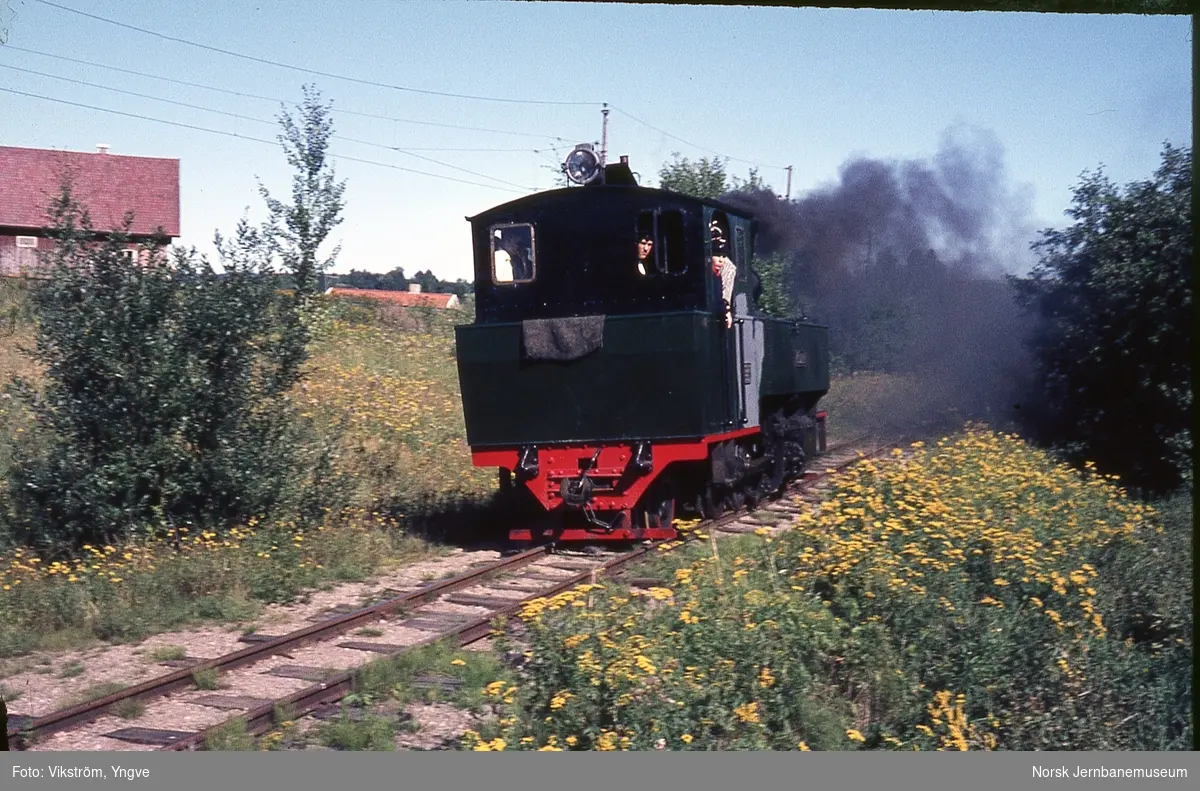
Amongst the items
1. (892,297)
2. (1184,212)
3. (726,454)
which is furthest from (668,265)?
(892,297)

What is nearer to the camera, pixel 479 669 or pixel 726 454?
pixel 479 669

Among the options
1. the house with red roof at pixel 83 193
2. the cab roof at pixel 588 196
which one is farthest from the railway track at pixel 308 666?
the house with red roof at pixel 83 193

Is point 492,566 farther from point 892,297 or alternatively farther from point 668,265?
point 892,297

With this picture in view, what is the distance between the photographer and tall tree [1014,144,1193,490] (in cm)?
1127

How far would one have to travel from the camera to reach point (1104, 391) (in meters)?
12.8

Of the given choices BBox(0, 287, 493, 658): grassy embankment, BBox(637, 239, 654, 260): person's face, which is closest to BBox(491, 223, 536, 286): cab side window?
BBox(637, 239, 654, 260): person's face

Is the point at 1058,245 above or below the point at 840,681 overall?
above

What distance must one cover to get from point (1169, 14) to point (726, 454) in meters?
5.51

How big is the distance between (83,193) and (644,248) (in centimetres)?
522

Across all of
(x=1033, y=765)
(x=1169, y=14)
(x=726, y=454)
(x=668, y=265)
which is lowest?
(x=1033, y=765)

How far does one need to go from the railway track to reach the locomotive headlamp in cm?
366

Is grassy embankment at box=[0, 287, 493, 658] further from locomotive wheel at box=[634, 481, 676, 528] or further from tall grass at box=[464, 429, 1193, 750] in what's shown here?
tall grass at box=[464, 429, 1193, 750]

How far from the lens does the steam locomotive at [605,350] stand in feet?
32.4

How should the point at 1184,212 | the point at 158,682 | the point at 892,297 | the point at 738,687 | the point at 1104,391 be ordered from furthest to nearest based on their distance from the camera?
the point at 892,297 → the point at 1104,391 → the point at 1184,212 → the point at 158,682 → the point at 738,687
